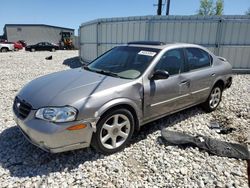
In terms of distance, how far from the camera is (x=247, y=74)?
10414 millimetres

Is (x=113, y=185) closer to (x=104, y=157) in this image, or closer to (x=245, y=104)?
(x=104, y=157)

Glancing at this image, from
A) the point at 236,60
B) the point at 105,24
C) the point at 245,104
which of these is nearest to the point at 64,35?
the point at 105,24

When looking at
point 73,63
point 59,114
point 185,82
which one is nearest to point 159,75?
point 185,82

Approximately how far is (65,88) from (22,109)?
0.66 metres

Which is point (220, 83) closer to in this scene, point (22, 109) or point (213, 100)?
point (213, 100)

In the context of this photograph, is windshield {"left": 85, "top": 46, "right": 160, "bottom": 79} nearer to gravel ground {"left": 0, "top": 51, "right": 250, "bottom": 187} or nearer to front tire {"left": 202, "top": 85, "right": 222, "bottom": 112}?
gravel ground {"left": 0, "top": 51, "right": 250, "bottom": 187}

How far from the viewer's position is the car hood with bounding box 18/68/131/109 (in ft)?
9.14

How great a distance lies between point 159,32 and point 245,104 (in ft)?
19.4

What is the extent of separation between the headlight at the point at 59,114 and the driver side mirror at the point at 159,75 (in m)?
1.39

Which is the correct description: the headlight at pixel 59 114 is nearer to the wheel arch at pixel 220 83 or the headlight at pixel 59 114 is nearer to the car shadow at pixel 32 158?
the car shadow at pixel 32 158

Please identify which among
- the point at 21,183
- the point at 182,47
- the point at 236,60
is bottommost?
the point at 21,183

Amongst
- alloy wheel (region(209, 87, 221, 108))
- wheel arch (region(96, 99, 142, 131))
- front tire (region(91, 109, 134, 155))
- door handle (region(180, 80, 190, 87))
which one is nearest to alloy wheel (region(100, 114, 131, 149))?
front tire (region(91, 109, 134, 155))

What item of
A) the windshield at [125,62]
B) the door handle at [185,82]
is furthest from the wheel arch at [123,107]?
the door handle at [185,82]

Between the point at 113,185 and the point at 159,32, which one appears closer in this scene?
the point at 113,185
